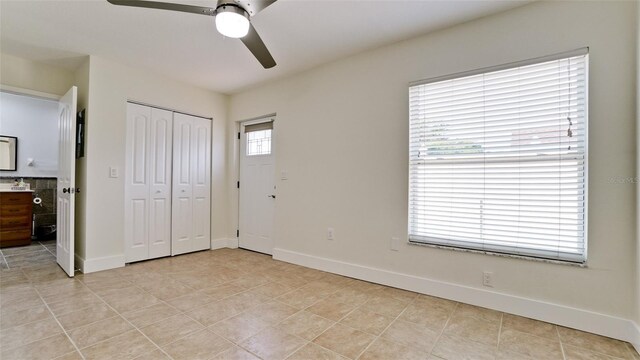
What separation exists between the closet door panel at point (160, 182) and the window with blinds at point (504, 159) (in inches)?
126

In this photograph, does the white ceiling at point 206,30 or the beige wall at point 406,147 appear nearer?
the beige wall at point 406,147

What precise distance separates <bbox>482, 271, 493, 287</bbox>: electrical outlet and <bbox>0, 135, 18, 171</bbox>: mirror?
24.2 feet

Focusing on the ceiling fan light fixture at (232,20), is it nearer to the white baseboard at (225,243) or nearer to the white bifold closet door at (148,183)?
the white bifold closet door at (148,183)

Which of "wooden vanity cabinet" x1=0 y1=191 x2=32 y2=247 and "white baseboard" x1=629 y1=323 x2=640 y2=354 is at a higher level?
"wooden vanity cabinet" x1=0 y1=191 x2=32 y2=247

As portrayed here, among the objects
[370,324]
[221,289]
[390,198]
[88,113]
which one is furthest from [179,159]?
[370,324]

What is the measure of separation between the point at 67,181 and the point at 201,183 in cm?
151

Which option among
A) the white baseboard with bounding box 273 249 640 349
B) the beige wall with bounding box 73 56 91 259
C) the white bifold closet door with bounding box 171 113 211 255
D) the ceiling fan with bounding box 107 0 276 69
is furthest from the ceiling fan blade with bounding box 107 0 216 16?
the white baseboard with bounding box 273 249 640 349

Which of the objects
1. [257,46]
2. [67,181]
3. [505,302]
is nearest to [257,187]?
[67,181]

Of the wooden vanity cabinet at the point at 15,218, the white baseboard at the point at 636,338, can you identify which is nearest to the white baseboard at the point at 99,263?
the wooden vanity cabinet at the point at 15,218

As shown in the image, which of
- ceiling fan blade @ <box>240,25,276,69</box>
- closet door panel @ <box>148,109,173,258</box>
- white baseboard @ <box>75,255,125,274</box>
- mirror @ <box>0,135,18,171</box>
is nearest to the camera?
ceiling fan blade @ <box>240,25,276,69</box>

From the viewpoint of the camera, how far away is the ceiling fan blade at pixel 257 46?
198cm

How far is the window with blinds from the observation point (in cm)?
202

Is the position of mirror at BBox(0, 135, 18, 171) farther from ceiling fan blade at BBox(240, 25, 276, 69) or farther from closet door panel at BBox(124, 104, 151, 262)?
ceiling fan blade at BBox(240, 25, 276, 69)

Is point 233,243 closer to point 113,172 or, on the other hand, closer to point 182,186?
point 182,186
